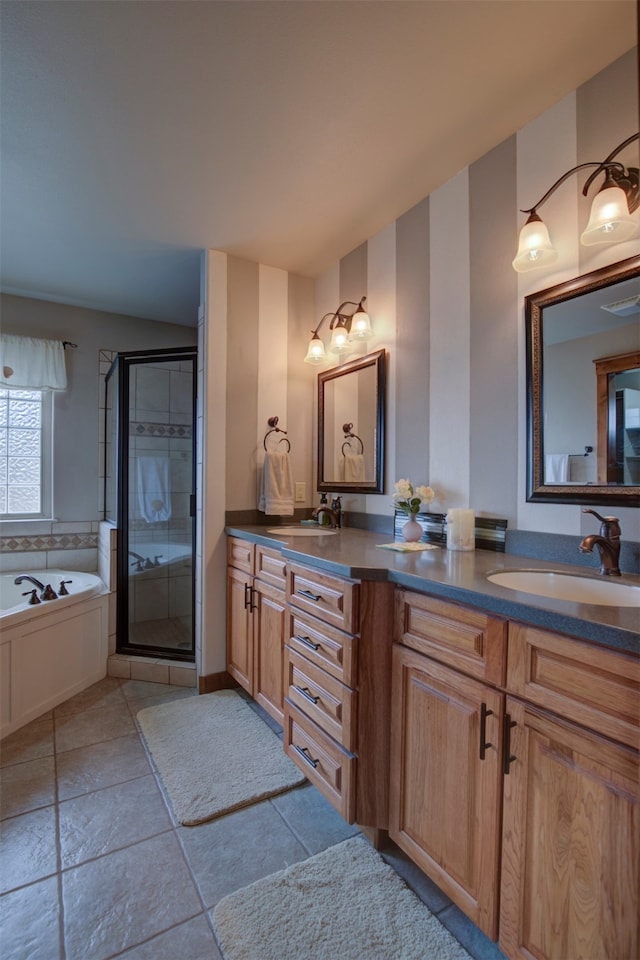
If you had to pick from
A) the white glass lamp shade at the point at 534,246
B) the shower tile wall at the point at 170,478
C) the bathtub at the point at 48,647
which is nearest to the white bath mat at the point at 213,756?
the bathtub at the point at 48,647

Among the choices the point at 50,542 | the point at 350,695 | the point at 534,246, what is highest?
the point at 534,246

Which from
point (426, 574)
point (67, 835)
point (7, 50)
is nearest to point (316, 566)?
point (426, 574)

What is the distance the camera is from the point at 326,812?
1.58 meters

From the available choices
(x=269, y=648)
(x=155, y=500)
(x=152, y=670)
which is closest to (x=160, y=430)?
(x=155, y=500)

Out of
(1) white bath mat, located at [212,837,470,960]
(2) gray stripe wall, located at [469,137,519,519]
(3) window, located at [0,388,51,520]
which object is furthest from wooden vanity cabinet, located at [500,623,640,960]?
(3) window, located at [0,388,51,520]

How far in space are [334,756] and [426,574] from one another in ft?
2.33

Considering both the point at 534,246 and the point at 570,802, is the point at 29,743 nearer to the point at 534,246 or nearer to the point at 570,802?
the point at 570,802

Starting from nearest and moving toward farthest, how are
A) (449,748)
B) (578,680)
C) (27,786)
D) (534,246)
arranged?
(578,680) < (449,748) < (534,246) < (27,786)

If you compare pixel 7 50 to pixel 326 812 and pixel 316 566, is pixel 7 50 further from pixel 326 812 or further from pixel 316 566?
pixel 326 812

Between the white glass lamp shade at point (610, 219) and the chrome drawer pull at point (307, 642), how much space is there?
1575 mm

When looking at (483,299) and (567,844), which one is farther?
(483,299)

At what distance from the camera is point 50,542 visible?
321cm

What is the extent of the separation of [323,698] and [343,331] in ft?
6.13

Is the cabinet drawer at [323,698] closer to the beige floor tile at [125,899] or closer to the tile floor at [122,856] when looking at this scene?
the tile floor at [122,856]
